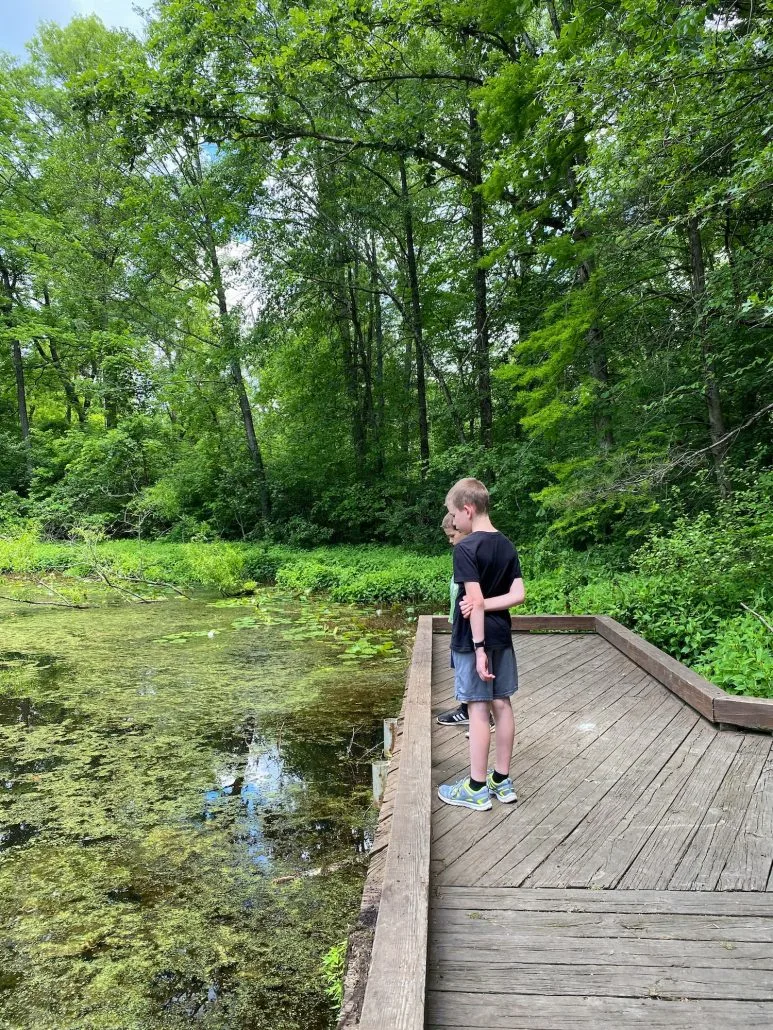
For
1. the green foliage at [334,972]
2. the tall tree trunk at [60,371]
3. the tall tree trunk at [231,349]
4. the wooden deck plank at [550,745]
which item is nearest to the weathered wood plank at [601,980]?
the wooden deck plank at [550,745]

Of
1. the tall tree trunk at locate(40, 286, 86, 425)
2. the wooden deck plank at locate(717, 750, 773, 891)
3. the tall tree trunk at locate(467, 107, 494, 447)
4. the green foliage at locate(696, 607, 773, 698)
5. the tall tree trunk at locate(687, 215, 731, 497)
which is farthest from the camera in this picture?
the tall tree trunk at locate(40, 286, 86, 425)

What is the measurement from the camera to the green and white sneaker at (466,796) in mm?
2807

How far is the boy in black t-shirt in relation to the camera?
108 inches

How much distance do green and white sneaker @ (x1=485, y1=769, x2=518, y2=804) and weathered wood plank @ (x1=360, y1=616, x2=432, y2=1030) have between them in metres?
0.33

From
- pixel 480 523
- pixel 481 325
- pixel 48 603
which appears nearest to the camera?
pixel 480 523

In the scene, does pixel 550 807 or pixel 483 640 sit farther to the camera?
pixel 550 807

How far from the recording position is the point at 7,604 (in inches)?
528

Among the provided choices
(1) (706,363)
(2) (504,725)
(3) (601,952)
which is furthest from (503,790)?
(1) (706,363)

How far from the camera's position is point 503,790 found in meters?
2.89

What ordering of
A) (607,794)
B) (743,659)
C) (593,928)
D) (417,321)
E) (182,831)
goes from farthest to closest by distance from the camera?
(417,321) < (743,659) < (182,831) < (607,794) < (593,928)

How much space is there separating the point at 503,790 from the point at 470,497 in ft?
4.73

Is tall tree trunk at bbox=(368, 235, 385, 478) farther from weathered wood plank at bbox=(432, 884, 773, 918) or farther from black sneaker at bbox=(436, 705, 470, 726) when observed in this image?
weathered wood plank at bbox=(432, 884, 773, 918)

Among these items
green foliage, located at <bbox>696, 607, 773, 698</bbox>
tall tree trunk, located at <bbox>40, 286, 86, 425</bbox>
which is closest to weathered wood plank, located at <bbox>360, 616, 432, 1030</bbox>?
green foliage, located at <bbox>696, 607, 773, 698</bbox>

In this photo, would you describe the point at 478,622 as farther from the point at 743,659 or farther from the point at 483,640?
the point at 743,659
